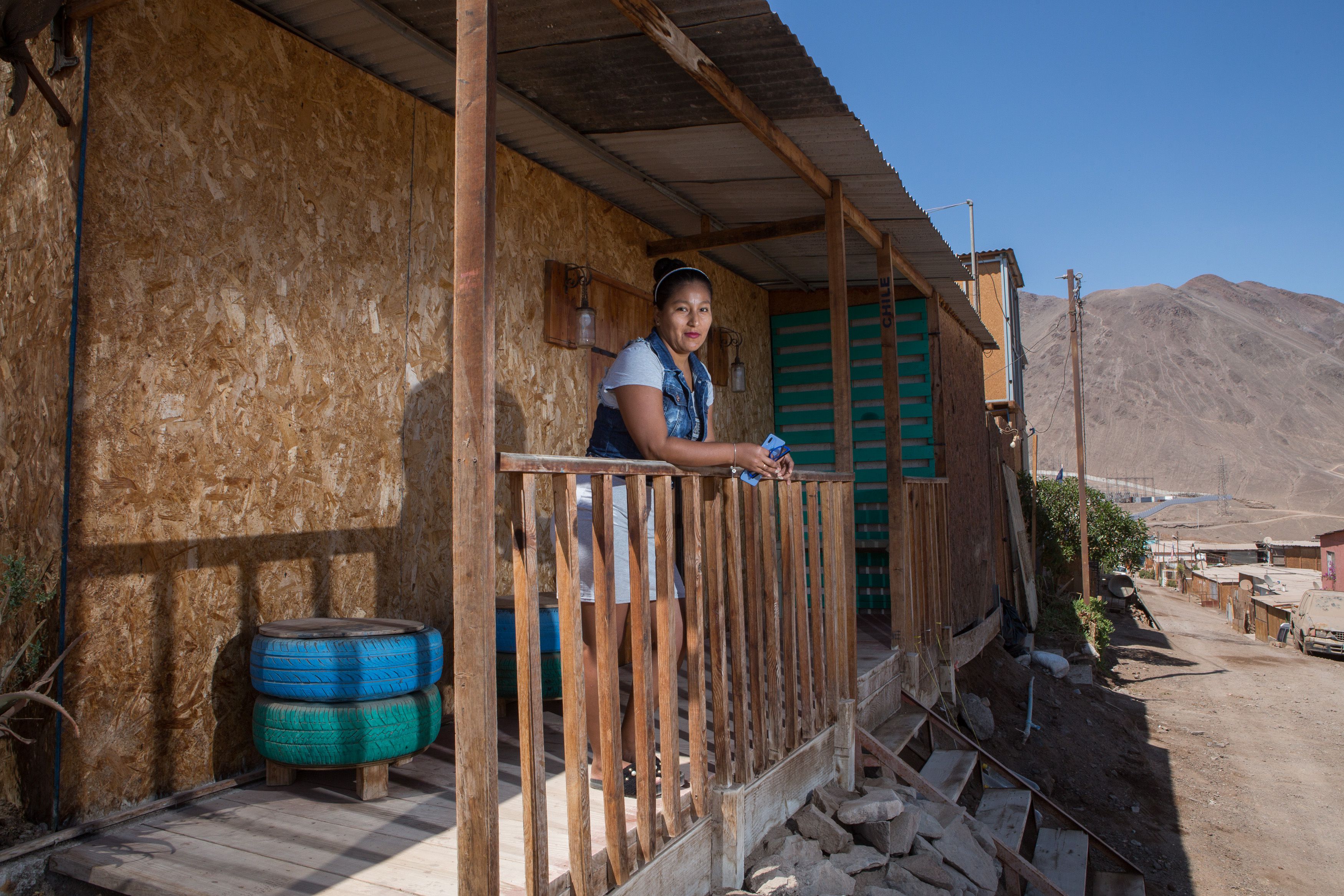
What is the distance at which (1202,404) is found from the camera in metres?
91.7

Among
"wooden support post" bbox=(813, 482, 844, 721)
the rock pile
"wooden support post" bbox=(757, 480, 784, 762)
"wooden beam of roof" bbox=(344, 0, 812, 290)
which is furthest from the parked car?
"wooden support post" bbox=(757, 480, 784, 762)

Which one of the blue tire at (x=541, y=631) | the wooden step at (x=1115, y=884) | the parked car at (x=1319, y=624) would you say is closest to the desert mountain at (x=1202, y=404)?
the parked car at (x=1319, y=624)

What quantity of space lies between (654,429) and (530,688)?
89cm

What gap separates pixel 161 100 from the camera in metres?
3.17

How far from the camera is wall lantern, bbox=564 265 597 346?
5652 mm

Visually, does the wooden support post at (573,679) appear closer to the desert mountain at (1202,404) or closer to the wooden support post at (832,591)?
the wooden support post at (832,591)

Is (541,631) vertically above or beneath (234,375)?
beneath

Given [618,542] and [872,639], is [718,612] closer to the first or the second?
[618,542]

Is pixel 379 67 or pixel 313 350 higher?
pixel 379 67

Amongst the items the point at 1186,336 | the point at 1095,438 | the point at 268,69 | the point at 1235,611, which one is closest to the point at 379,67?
the point at 268,69

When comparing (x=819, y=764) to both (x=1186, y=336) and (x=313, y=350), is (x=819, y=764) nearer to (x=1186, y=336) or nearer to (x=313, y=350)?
(x=313, y=350)

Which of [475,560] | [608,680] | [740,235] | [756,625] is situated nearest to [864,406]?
[740,235]

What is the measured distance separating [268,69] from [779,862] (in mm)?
3847

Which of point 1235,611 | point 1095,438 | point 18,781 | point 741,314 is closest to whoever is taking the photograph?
point 18,781
